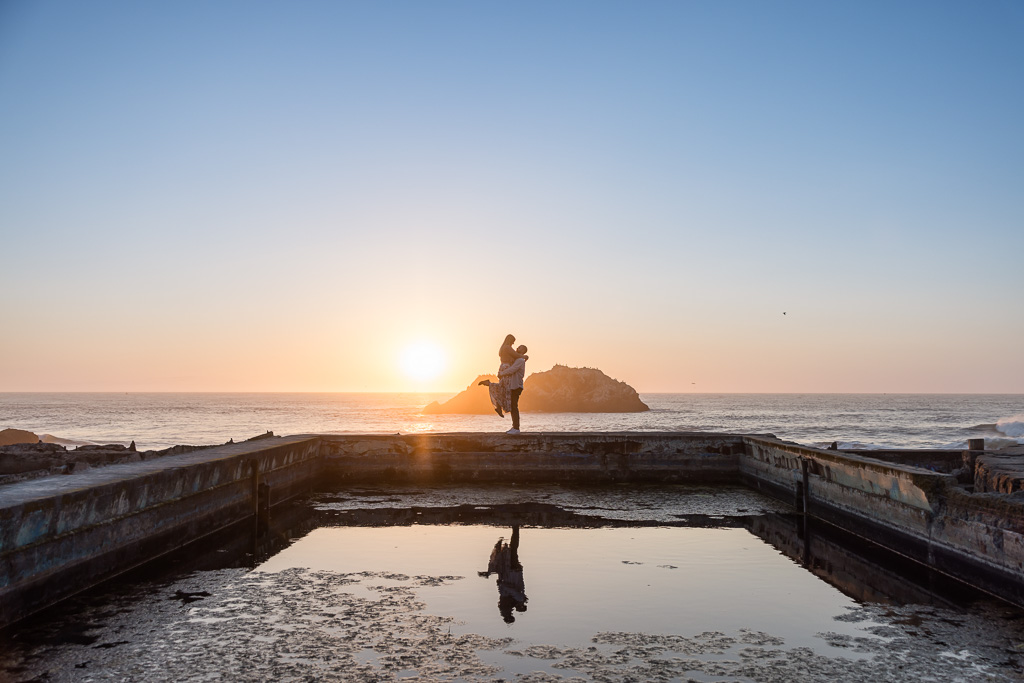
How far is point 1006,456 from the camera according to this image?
37.2 ft

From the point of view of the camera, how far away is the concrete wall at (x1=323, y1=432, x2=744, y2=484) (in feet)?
47.2

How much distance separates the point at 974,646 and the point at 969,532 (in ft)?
7.29

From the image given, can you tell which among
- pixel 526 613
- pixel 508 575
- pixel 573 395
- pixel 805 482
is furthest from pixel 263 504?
pixel 573 395

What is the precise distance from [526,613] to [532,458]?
29.6ft

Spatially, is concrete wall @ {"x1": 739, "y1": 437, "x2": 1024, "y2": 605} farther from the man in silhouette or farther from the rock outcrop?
the rock outcrop

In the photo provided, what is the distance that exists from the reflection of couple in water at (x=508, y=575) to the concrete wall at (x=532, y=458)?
5.74 m

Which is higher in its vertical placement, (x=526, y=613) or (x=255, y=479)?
(x=255, y=479)

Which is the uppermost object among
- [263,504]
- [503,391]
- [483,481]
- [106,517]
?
[503,391]

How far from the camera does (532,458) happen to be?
14.5 metres

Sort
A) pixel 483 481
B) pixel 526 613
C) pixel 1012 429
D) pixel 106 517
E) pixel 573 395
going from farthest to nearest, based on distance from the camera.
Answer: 1. pixel 573 395
2. pixel 1012 429
3. pixel 483 481
4. pixel 106 517
5. pixel 526 613

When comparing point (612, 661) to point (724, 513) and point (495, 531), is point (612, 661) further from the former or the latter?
point (724, 513)

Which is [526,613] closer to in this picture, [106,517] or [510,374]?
[106,517]

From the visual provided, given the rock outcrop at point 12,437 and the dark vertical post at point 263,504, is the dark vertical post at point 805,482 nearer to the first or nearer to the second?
the dark vertical post at point 263,504

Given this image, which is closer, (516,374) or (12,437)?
(516,374)
